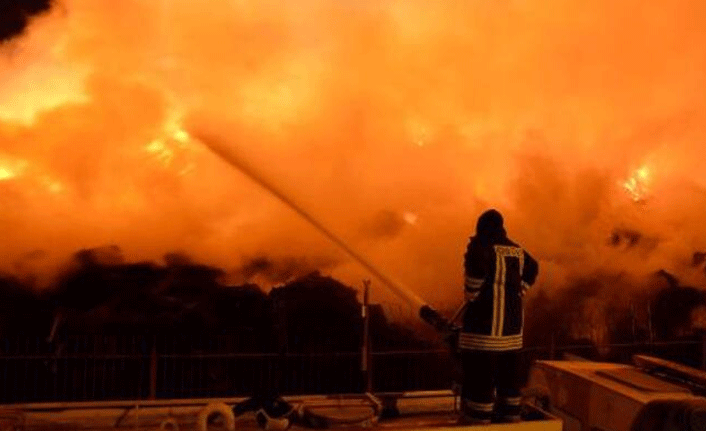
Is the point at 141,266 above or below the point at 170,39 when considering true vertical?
below

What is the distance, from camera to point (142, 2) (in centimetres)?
904

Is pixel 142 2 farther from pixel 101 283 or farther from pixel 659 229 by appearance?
pixel 659 229

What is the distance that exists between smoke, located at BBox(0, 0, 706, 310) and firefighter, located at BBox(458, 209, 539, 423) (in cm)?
430

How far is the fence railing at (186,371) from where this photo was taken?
26.3 ft

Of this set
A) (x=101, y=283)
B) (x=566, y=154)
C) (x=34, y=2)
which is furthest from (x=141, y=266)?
(x=566, y=154)

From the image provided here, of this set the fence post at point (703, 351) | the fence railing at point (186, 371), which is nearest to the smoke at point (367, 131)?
the fence railing at point (186, 371)

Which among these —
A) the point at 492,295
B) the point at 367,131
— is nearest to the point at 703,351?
the point at 367,131

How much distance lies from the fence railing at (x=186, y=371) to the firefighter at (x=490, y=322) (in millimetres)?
2666

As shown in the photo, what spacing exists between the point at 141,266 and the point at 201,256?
2.37ft

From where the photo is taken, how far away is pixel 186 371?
8484mm

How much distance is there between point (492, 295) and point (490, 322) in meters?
0.18

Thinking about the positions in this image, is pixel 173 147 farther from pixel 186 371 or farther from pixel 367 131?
pixel 186 371

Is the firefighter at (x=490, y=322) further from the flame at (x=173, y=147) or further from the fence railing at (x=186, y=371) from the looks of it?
the flame at (x=173, y=147)

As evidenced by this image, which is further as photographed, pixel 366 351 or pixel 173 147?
pixel 173 147
